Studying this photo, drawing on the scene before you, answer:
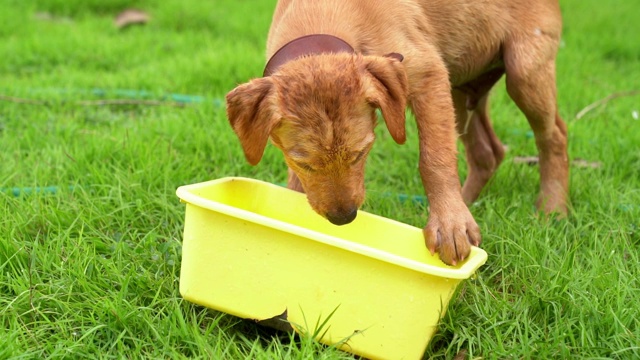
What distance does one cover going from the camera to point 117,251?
336 cm

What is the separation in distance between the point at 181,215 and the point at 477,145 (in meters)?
1.87

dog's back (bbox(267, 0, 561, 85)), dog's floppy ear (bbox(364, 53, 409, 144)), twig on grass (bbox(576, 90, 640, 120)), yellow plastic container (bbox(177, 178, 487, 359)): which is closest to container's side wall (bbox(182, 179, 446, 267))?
yellow plastic container (bbox(177, 178, 487, 359))

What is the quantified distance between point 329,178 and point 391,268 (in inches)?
19.5

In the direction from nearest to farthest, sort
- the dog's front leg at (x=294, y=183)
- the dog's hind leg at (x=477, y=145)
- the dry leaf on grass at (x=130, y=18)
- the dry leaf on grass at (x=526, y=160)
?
1. the dog's front leg at (x=294, y=183)
2. the dog's hind leg at (x=477, y=145)
3. the dry leaf on grass at (x=526, y=160)
4. the dry leaf on grass at (x=130, y=18)

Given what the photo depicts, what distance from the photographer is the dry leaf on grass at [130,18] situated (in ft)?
26.8

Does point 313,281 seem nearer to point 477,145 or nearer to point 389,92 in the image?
point 389,92

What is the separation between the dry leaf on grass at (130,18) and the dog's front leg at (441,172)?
549cm

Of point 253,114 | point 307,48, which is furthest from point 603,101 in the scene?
point 253,114

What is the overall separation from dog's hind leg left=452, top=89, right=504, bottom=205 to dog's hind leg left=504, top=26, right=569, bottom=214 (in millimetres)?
320

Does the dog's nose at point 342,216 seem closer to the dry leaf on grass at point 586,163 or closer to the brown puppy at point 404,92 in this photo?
the brown puppy at point 404,92

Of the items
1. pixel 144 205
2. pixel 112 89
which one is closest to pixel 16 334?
pixel 144 205

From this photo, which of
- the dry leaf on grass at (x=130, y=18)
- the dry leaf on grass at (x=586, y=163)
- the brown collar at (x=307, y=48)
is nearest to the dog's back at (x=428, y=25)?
the brown collar at (x=307, y=48)

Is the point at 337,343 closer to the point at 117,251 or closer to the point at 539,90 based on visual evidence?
the point at 117,251

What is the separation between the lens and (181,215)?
150 inches
